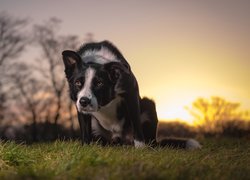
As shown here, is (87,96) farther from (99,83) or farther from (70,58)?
(70,58)

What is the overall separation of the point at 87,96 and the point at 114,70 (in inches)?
29.8

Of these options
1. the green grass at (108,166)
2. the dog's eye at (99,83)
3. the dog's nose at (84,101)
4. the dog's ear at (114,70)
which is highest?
the dog's ear at (114,70)

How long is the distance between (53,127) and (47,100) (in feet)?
9.47

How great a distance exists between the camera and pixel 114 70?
10133 millimetres

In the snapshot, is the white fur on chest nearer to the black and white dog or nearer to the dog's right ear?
the black and white dog

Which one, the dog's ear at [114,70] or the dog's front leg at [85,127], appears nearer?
the dog's ear at [114,70]

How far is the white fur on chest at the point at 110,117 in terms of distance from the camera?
10461 mm

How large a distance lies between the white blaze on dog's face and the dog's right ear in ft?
1.08

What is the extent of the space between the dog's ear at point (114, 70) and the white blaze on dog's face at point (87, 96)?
11.9 inches

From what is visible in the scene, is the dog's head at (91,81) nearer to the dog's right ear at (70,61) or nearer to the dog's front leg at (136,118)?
the dog's right ear at (70,61)

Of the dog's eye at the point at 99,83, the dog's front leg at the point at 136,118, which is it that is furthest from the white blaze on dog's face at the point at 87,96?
the dog's front leg at the point at 136,118

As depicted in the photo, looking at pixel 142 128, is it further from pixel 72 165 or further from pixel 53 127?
pixel 53 127

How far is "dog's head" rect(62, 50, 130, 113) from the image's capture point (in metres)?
9.79

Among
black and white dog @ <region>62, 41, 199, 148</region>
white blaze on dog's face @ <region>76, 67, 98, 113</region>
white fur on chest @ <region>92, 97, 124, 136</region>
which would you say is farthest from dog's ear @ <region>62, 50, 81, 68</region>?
white fur on chest @ <region>92, 97, 124, 136</region>
